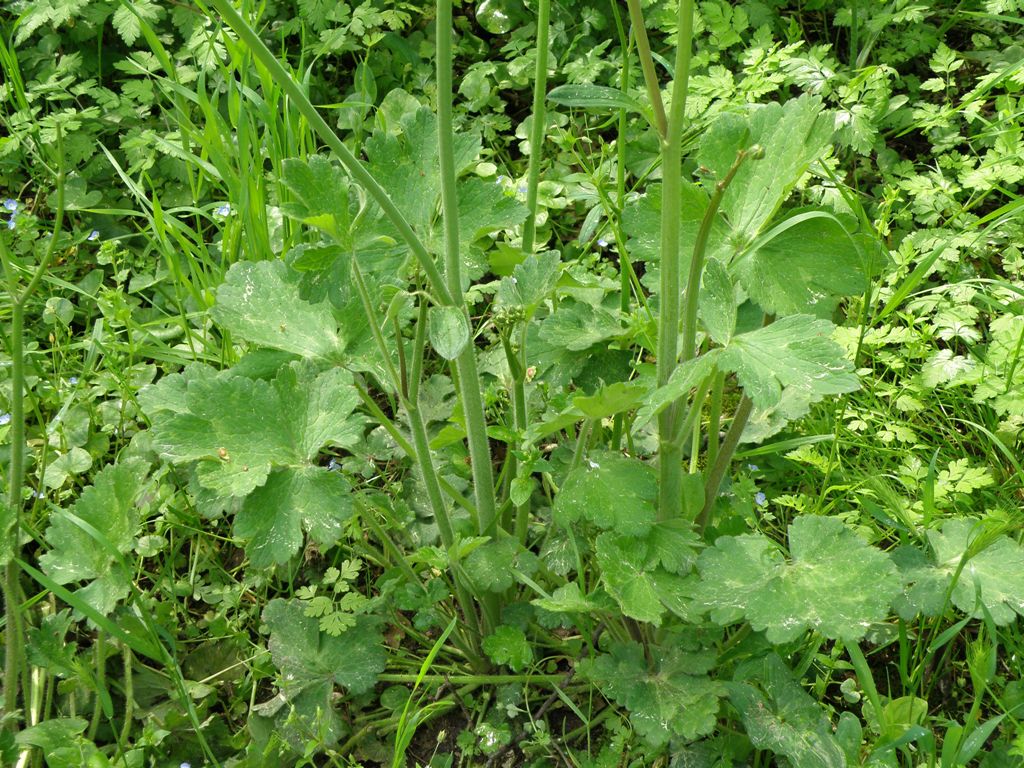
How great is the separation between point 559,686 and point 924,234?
4.83ft

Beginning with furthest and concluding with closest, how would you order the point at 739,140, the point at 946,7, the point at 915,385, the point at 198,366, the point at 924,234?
the point at 946,7
the point at 924,234
the point at 915,385
the point at 198,366
the point at 739,140

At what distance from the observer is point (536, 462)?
1.51m

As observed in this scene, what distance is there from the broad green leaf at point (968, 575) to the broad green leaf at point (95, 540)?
4.16 feet

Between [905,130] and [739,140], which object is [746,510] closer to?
[739,140]

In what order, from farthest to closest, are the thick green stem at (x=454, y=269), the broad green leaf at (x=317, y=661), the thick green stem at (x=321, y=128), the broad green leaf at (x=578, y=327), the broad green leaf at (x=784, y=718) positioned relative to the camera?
1. the broad green leaf at (x=317, y=661)
2. the broad green leaf at (x=578, y=327)
3. the broad green leaf at (x=784, y=718)
4. the thick green stem at (x=454, y=269)
5. the thick green stem at (x=321, y=128)

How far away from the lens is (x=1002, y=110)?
254 cm

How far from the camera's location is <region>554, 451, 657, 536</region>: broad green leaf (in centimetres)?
141

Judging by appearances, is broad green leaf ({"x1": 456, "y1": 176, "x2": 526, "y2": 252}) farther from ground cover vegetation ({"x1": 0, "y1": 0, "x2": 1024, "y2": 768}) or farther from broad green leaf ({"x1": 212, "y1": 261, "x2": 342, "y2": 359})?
broad green leaf ({"x1": 212, "y1": 261, "x2": 342, "y2": 359})

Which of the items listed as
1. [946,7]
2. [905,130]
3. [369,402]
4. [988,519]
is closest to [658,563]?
[369,402]

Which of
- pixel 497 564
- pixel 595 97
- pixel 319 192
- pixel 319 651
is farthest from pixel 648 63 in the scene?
pixel 319 651

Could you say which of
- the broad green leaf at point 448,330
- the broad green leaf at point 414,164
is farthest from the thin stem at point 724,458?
the broad green leaf at point 414,164

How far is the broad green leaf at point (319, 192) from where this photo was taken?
135 cm

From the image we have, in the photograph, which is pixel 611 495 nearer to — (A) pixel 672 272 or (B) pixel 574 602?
(B) pixel 574 602

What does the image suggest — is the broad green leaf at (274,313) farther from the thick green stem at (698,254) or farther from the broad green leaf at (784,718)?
the broad green leaf at (784,718)
